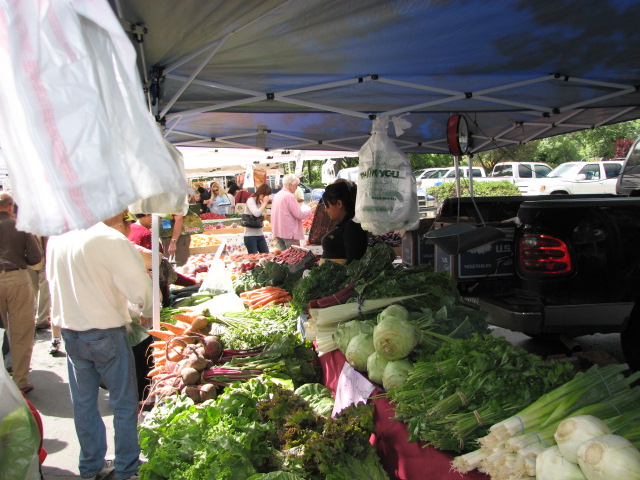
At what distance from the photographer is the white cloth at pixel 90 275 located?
370 cm

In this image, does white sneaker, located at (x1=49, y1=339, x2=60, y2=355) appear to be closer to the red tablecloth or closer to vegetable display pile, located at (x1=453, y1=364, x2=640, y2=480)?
the red tablecloth

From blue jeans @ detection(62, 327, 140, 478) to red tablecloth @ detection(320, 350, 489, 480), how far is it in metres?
2.16

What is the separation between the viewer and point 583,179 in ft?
63.9

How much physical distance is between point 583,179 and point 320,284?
18.2 meters

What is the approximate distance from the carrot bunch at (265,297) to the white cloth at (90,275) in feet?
6.93

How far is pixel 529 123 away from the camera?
6.85 meters

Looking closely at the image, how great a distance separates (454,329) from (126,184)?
233cm

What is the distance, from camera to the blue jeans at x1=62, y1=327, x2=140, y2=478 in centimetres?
388

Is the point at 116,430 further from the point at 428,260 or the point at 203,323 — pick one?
the point at 428,260

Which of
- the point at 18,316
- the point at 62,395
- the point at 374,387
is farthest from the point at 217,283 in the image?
the point at 374,387

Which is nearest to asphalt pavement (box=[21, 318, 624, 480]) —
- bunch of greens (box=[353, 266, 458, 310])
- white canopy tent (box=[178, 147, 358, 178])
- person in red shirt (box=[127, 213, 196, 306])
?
person in red shirt (box=[127, 213, 196, 306])

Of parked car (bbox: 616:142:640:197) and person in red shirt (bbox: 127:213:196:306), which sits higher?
parked car (bbox: 616:142:640:197)

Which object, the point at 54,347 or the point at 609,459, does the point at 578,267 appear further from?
the point at 54,347

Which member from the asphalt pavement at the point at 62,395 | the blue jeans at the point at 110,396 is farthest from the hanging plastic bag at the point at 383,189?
the blue jeans at the point at 110,396
